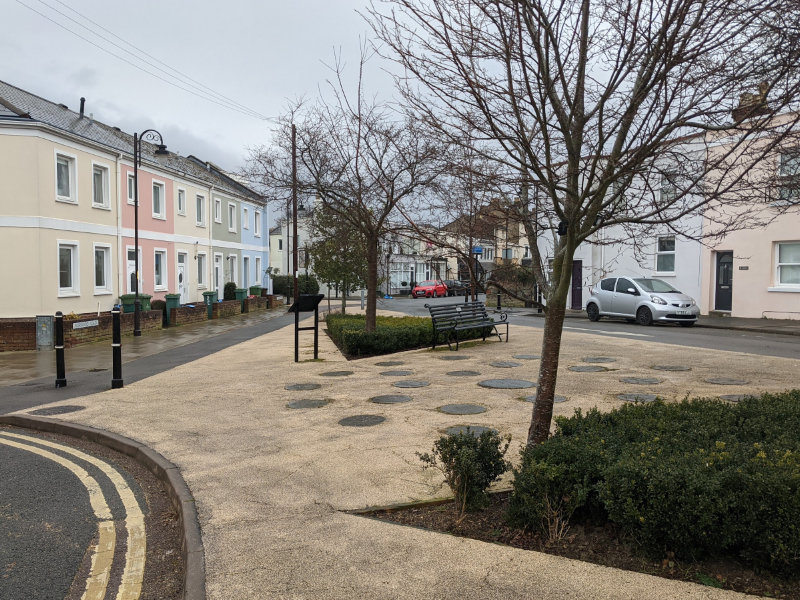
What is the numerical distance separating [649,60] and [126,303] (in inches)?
945

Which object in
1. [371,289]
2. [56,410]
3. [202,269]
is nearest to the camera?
[56,410]

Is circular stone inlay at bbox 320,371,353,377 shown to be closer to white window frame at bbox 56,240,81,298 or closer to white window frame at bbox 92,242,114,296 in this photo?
white window frame at bbox 56,240,81,298

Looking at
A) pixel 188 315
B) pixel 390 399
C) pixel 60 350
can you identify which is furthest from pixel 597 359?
pixel 188 315

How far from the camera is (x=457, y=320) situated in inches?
583

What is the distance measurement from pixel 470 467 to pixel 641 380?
6.57 m

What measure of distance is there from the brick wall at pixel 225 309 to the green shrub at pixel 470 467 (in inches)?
1118

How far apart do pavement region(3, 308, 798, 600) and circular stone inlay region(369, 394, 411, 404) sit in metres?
0.16

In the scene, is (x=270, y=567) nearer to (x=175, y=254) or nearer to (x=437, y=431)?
(x=437, y=431)

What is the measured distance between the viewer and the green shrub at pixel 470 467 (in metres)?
4.28

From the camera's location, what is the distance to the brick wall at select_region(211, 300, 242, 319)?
31406 millimetres

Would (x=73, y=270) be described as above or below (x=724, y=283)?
above

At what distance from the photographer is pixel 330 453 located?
6.09 m

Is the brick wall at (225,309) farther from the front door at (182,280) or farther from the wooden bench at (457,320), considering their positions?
the wooden bench at (457,320)

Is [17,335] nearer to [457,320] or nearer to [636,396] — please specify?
[457,320]
